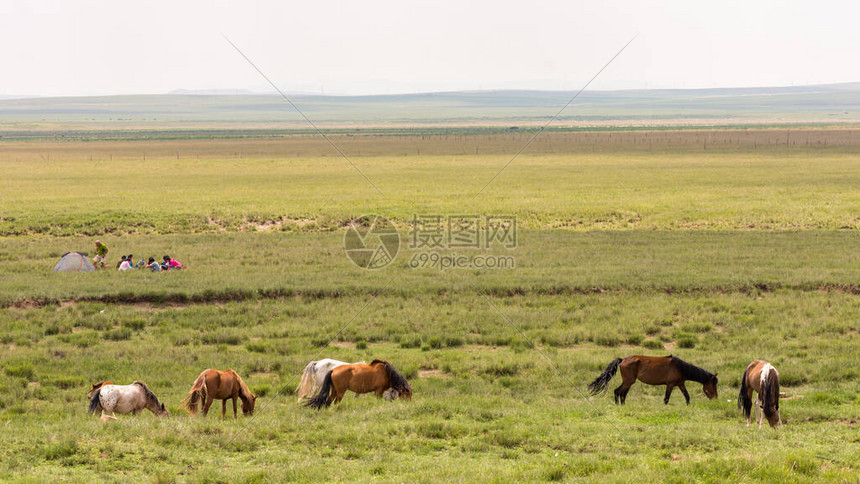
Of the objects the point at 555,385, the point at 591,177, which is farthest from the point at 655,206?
the point at 555,385

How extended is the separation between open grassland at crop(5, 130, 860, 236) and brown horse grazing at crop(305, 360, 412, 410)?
25.9 meters

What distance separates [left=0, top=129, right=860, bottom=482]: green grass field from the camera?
8688 millimetres

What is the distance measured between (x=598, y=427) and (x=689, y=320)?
903cm

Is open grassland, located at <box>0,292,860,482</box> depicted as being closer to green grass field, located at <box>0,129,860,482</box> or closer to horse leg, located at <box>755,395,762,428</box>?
green grass field, located at <box>0,129,860,482</box>

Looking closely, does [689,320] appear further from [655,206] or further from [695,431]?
[655,206]

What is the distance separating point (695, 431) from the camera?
9.57m

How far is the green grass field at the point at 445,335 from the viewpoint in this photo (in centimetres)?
869

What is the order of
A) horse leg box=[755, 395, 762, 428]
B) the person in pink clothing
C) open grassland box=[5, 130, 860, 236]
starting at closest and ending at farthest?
horse leg box=[755, 395, 762, 428], the person in pink clothing, open grassland box=[5, 130, 860, 236]

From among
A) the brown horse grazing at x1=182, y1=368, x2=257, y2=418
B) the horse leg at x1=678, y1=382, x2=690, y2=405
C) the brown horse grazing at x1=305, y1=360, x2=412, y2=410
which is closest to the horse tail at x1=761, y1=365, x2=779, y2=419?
the horse leg at x1=678, y1=382, x2=690, y2=405

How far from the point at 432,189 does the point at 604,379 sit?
42365 mm

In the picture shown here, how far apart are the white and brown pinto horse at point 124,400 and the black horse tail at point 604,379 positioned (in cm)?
661

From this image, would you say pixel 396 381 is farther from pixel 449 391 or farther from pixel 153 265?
pixel 153 265

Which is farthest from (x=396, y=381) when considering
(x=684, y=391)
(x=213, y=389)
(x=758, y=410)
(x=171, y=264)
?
(x=171, y=264)

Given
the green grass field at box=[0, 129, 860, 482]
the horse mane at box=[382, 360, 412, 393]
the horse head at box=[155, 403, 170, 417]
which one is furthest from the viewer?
the horse mane at box=[382, 360, 412, 393]
